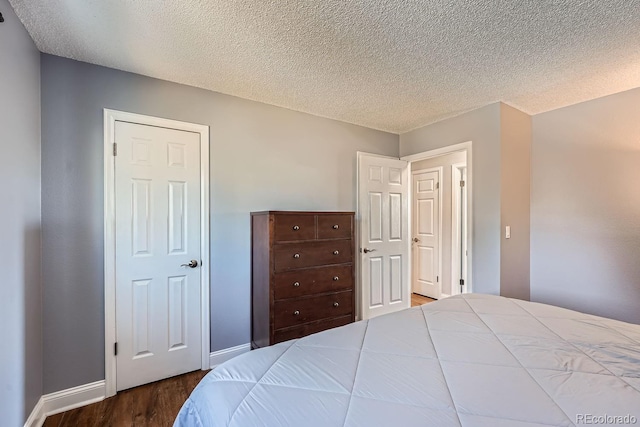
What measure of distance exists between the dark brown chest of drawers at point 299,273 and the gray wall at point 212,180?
24cm

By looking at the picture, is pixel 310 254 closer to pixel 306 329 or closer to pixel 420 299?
pixel 306 329

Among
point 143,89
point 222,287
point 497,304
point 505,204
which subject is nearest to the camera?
point 497,304

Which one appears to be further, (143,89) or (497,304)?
(143,89)

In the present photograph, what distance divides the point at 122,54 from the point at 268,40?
1001 millimetres

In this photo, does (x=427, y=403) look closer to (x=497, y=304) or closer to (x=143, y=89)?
(x=497, y=304)

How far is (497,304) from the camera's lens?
5.55 ft

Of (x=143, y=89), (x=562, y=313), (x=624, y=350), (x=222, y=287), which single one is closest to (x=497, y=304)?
(x=562, y=313)

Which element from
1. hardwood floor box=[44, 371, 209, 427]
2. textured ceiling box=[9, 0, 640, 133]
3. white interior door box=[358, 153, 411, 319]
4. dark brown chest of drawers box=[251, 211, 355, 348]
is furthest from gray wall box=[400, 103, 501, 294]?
hardwood floor box=[44, 371, 209, 427]

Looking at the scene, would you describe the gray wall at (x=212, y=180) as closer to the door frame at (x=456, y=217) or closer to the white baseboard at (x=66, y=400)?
the white baseboard at (x=66, y=400)

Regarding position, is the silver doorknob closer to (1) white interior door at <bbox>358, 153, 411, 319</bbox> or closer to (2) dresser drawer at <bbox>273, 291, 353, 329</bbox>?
(2) dresser drawer at <bbox>273, 291, 353, 329</bbox>

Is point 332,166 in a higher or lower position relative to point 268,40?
lower

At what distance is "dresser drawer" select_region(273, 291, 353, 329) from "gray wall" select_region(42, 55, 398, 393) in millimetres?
429

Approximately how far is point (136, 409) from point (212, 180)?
1688mm

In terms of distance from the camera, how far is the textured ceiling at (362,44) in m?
1.44
